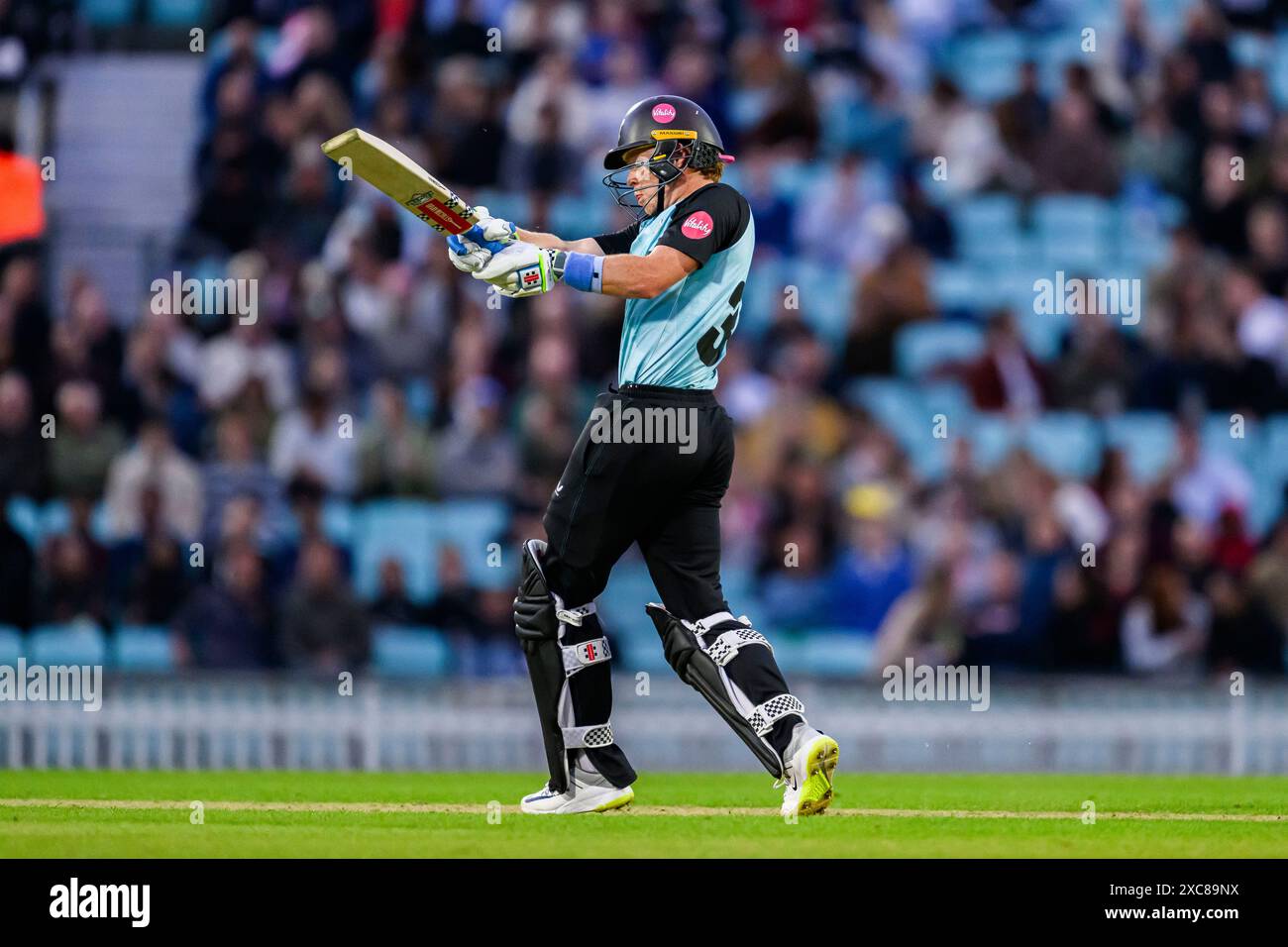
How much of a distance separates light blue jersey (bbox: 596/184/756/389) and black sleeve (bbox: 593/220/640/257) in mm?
445

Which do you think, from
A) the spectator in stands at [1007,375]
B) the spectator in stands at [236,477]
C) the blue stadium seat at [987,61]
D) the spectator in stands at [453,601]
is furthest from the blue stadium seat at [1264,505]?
the spectator in stands at [236,477]

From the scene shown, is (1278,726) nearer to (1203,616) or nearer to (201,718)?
(1203,616)

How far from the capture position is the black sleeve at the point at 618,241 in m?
8.91

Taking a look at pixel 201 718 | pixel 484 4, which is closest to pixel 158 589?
pixel 201 718

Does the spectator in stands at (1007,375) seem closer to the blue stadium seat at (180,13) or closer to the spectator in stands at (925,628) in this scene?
the spectator in stands at (925,628)

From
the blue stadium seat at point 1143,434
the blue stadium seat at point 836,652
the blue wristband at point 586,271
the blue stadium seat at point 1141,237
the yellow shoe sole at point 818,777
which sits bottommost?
the yellow shoe sole at point 818,777

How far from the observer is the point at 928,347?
16.4 m

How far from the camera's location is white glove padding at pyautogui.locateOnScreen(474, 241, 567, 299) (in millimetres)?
8078

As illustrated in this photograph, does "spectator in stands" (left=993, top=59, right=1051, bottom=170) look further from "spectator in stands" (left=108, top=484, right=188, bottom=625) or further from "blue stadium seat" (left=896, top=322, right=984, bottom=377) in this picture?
"spectator in stands" (left=108, top=484, right=188, bottom=625)

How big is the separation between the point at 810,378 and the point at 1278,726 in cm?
459

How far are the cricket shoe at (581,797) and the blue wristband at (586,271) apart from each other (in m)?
2.00

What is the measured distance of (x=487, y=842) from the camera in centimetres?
754

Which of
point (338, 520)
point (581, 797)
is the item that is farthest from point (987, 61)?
point (581, 797)

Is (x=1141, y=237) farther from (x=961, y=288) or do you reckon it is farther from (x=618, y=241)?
(x=618, y=241)
